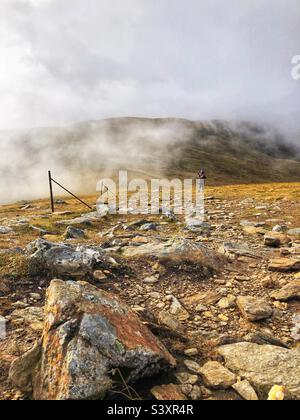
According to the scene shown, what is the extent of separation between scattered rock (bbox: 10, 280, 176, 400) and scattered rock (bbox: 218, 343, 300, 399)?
122 centimetres

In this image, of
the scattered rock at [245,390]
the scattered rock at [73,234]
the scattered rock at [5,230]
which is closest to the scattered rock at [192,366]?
the scattered rock at [245,390]

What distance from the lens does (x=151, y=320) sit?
752 cm

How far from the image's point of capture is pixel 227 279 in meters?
9.88

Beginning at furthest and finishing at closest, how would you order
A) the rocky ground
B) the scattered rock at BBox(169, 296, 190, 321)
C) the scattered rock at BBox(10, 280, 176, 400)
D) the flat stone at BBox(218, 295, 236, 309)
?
the flat stone at BBox(218, 295, 236, 309)
the scattered rock at BBox(169, 296, 190, 321)
the rocky ground
the scattered rock at BBox(10, 280, 176, 400)

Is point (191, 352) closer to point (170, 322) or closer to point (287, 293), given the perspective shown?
point (170, 322)

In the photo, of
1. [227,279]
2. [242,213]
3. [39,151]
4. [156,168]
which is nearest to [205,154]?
[156,168]

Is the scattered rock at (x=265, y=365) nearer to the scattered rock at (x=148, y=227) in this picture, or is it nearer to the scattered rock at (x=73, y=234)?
the scattered rock at (x=73, y=234)

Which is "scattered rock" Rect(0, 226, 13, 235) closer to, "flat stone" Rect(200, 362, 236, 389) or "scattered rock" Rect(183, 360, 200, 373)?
"scattered rock" Rect(183, 360, 200, 373)

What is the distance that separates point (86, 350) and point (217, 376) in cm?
228

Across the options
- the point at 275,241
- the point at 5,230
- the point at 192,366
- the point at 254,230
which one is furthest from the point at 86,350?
the point at 5,230

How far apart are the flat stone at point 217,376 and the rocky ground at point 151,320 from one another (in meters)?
0.03

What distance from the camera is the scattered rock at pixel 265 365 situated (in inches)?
211

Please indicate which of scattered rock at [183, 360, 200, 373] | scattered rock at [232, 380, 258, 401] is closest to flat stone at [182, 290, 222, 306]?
scattered rock at [183, 360, 200, 373]

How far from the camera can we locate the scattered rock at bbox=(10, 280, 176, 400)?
15.9 ft
